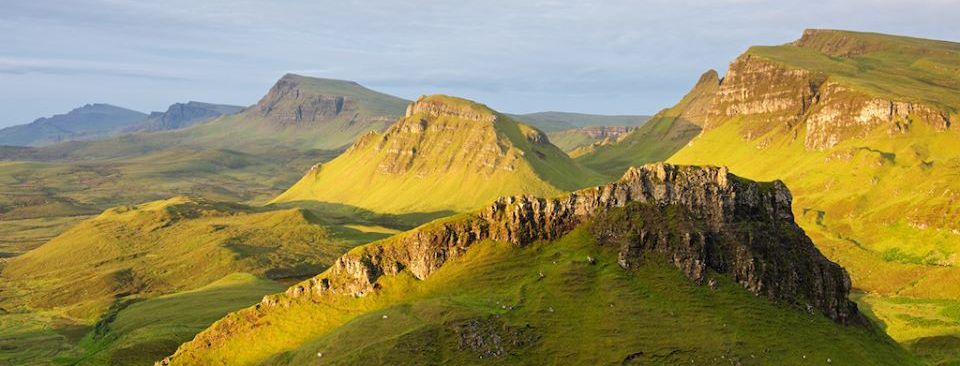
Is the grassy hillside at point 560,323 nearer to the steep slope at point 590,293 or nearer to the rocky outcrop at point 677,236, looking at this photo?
the steep slope at point 590,293

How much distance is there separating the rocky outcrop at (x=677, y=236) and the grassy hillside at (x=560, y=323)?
3.00 metres

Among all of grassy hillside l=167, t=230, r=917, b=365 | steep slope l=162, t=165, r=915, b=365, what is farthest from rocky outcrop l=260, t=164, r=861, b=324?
grassy hillside l=167, t=230, r=917, b=365

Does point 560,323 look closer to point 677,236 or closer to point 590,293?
point 590,293

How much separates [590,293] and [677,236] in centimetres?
2142

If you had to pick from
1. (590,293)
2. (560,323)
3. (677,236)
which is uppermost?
(677,236)

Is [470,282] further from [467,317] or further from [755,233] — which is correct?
[755,233]

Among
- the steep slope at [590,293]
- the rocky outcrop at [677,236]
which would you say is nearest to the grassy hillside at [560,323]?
the steep slope at [590,293]

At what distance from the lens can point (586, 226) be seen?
164 metres

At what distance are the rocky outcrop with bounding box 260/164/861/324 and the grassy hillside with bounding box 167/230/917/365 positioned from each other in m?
3.00

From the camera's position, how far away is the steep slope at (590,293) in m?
136

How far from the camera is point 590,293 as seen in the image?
148 meters

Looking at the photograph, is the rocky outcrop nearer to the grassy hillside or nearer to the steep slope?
the steep slope

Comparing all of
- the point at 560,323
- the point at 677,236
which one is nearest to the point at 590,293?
the point at 560,323

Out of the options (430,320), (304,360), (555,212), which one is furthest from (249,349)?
(555,212)
